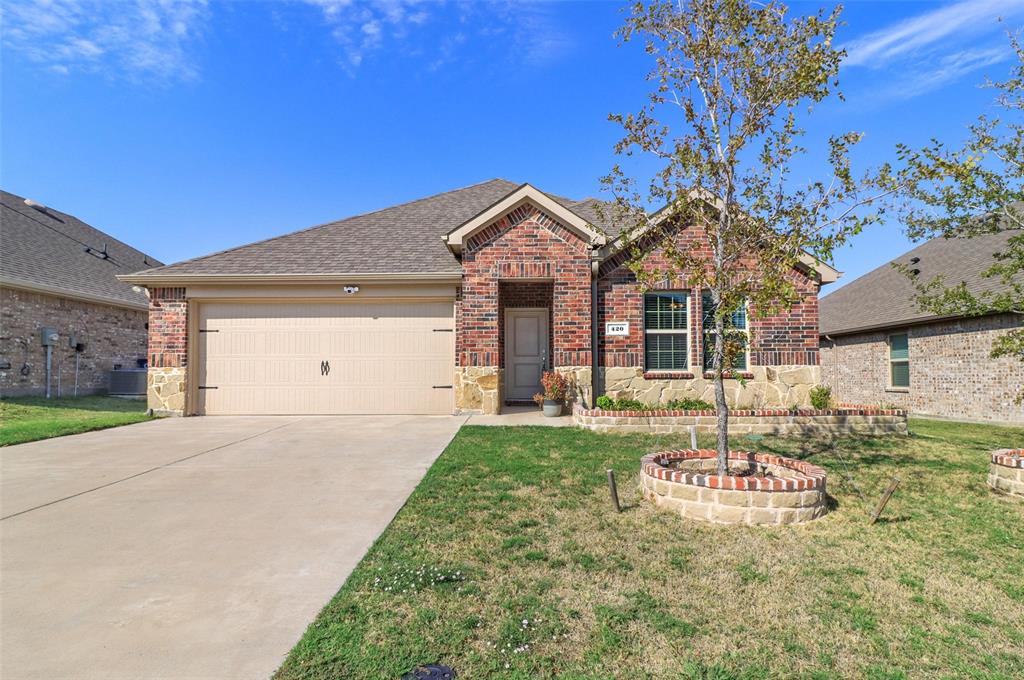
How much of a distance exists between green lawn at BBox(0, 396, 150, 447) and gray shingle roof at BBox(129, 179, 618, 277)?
3.43m

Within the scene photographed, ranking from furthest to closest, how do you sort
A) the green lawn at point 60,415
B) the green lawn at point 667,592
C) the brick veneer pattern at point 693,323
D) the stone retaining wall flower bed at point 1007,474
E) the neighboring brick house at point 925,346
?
the neighboring brick house at point 925,346 → the brick veneer pattern at point 693,323 → the green lawn at point 60,415 → the stone retaining wall flower bed at point 1007,474 → the green lawn at point 667,592

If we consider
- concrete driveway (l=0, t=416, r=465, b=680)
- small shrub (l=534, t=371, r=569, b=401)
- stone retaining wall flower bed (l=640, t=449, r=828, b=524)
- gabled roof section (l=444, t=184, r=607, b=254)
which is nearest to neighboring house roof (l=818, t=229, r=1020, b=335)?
gabled roof section (l=444, t=184, r=607, b=254)

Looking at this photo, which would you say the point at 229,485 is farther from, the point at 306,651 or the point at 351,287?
the point at 351,287

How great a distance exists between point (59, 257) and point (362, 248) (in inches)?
491

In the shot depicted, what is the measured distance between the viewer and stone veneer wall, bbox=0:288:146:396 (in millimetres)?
13570

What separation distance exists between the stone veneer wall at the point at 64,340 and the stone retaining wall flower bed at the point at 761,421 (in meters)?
16.0

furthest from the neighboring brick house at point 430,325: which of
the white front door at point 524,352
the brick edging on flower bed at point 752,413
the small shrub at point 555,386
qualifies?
the white front door at point 524,352

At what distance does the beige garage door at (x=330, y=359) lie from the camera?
11.3 m

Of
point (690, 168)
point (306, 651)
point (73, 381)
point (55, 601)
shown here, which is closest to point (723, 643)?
point (306, 651)

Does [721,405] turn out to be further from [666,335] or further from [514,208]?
[514,208]

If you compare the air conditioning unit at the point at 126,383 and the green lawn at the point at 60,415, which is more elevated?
the air conditioning unit at the point at 126,383

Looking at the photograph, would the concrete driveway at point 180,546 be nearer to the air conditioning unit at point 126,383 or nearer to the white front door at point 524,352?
the white front door at point 524,352

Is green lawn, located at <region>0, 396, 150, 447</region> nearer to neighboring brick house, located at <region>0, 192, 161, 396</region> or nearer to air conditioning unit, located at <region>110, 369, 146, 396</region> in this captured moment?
air conditioning unit, located at <region>110, 369, 146, 396</region>

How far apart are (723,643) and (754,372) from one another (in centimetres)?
885
